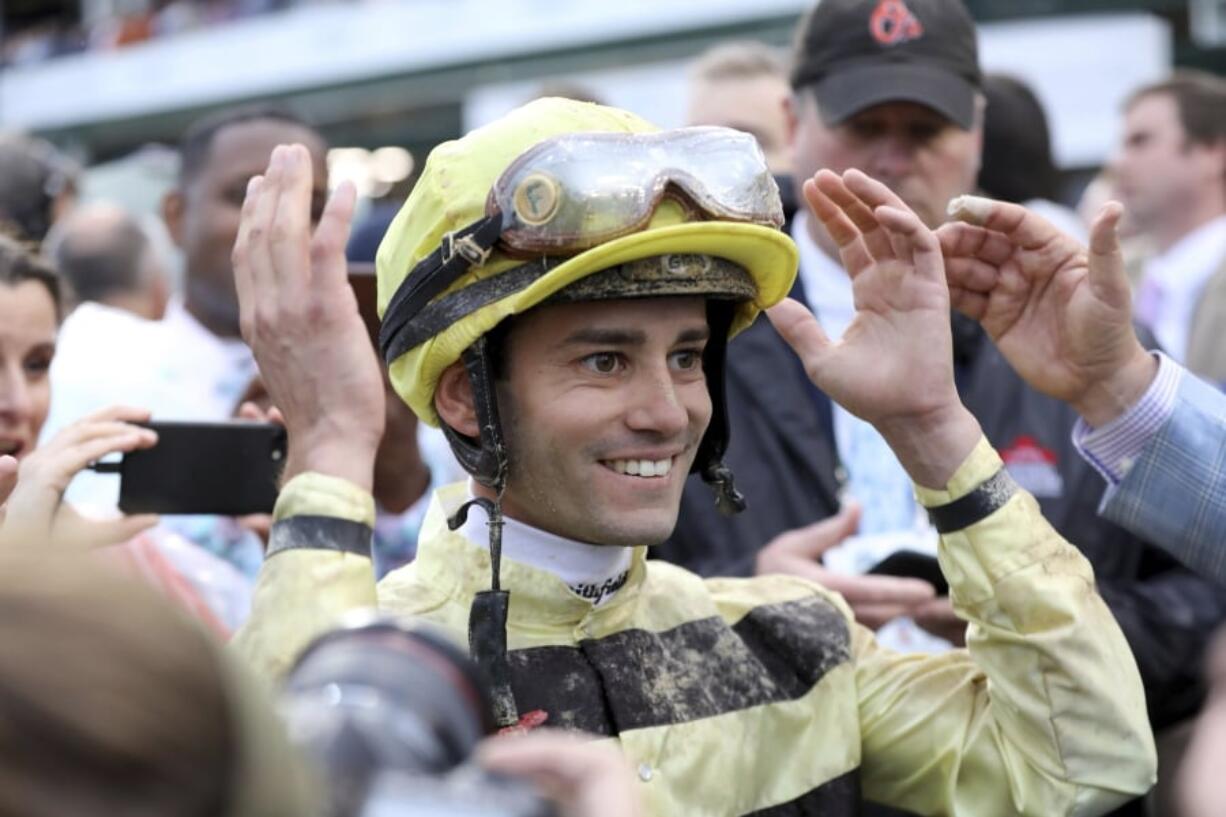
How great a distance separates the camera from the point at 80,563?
1221 millimetres

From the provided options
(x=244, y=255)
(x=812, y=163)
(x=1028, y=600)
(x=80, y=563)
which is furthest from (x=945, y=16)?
(x=80, y=563)

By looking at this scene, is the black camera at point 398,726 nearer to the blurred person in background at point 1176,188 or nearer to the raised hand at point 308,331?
the raised hand at point 308,331

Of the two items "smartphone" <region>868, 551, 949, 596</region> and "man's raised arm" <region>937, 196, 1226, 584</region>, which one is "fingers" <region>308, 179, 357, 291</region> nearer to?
"man's raised arm" <region>937, 196, 1226, 584</region>

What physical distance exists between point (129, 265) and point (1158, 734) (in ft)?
13.6

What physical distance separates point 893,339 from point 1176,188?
406 centimetres

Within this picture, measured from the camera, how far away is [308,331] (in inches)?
92.7

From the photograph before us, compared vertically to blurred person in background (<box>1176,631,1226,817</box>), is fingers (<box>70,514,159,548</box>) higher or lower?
lower

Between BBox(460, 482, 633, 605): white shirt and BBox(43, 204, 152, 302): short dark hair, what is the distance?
3.95m

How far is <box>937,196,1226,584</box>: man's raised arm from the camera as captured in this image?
9.62ft

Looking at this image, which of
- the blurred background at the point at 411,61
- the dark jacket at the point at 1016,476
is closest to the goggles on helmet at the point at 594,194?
the dark jacket at the point at 1016,476

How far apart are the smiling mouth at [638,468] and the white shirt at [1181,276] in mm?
3963

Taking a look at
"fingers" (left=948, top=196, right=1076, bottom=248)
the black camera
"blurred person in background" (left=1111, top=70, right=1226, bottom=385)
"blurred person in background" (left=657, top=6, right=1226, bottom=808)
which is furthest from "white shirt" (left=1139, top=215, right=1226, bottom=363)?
the black camera

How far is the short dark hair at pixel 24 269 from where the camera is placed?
3.67 m

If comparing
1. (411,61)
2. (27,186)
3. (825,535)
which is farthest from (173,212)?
(411,61)
